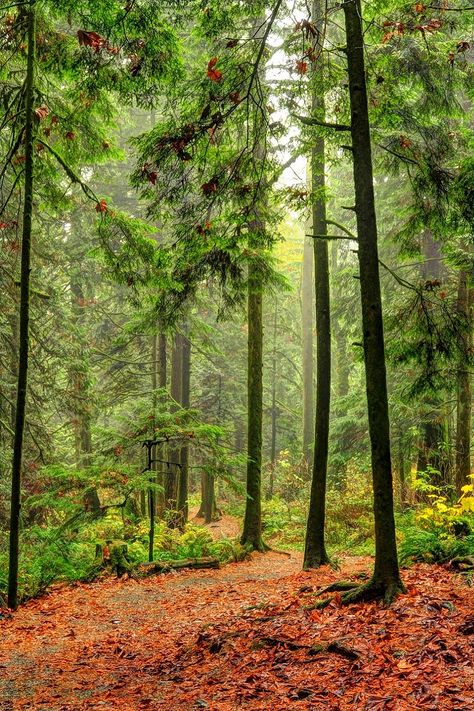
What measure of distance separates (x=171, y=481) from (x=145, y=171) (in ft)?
45.6

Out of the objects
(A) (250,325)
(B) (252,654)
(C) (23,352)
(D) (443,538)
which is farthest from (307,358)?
(B) (252,654)

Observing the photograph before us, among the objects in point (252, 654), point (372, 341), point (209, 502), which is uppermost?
point (372, 341)

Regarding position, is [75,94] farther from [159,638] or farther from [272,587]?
[272,587]

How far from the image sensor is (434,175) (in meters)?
6.87

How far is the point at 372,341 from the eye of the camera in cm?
579

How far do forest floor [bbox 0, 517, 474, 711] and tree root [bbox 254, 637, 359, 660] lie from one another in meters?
0.01

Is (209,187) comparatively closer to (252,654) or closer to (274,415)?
(252,654)

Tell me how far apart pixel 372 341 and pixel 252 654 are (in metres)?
3.31

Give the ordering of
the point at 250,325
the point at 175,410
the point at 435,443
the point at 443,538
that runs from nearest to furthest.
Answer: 1. the point at 443,538
2. the point at 250,325
3. the point at 435,443
4. the point at 175,410

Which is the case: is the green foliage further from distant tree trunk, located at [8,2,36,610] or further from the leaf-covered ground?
distant tree trunk, located at [8,2,36,610]

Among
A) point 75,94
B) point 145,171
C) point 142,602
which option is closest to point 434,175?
point 145,171

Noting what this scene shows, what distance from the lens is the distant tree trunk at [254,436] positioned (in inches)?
482

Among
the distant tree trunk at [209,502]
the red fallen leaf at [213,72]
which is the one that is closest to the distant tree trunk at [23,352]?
the red fallen leaf at [213,72]

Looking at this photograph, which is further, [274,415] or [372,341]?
[274,415]
